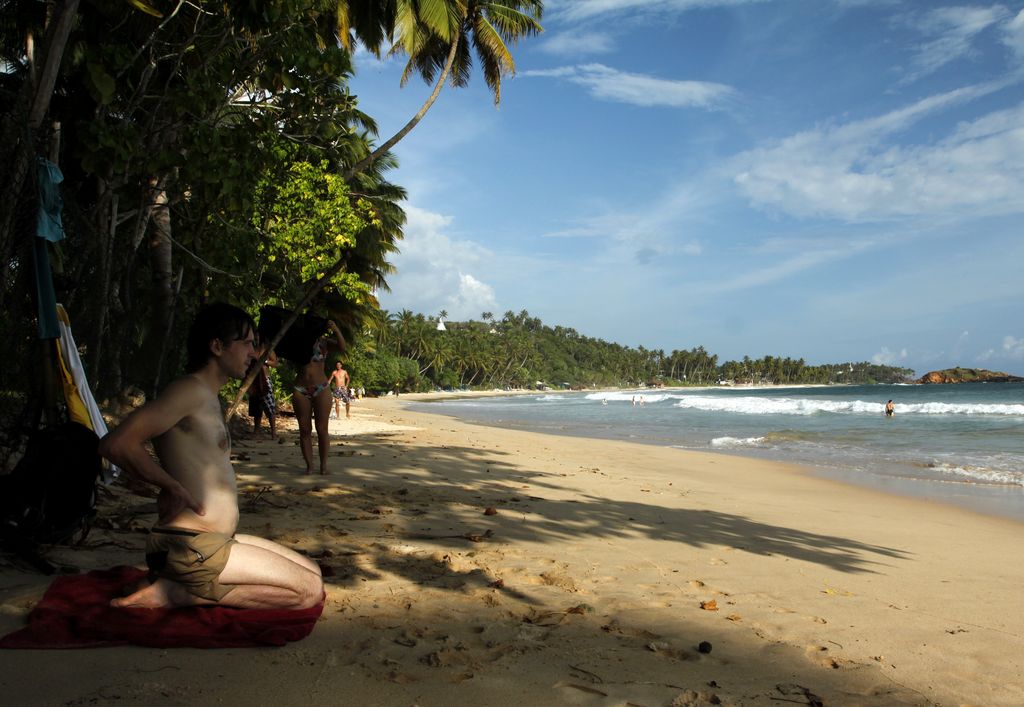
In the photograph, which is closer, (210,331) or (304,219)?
(210,331)

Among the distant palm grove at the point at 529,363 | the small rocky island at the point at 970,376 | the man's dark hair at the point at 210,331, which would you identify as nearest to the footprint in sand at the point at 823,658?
the man's dark hair at the point at 210,331

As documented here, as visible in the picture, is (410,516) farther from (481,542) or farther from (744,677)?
(744,677)

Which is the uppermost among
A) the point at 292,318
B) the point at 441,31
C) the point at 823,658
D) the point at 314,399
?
the point at 441,31

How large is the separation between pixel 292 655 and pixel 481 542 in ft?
6.99

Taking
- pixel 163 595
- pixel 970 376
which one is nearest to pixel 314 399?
pixel 163 595

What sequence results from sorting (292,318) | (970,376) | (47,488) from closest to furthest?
(47,488) < (292,318) < (970,376)

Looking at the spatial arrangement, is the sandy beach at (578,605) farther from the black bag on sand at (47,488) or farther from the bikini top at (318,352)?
the bikini top at (318,352)

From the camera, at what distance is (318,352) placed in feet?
22.7

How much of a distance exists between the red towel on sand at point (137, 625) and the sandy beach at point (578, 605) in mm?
54

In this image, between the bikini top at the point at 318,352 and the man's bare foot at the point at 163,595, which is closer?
the man's bare foot at the point at 163,595

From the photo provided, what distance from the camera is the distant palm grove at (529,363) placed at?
257ft

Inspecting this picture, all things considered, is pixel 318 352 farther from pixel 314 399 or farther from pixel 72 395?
pixel 72 395

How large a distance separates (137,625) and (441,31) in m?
14.1

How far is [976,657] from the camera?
3.05m
